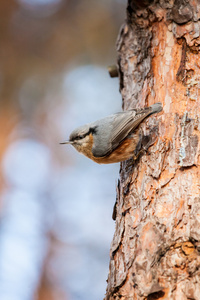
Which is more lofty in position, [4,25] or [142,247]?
[4,25]

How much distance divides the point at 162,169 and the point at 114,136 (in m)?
0.73

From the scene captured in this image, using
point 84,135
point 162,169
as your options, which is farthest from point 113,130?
point 162,169

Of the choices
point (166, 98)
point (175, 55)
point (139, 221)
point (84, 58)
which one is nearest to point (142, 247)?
point (139, 221)

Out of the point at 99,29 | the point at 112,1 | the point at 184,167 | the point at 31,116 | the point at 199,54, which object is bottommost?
the point at 184,167

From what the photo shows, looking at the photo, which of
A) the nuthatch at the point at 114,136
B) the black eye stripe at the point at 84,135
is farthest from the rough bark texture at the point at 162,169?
the black eye stripe at the point at 84,135

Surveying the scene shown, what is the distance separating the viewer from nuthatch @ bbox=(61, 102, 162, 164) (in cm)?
269

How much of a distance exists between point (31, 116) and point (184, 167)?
3861mm

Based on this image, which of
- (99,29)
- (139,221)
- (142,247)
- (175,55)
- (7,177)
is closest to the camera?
(142,247)

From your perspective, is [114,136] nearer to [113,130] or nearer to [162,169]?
[113,130]

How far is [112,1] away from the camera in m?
5.66

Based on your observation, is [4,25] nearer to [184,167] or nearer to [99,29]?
[99,29]

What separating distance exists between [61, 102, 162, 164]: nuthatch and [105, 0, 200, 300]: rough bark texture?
4.5 inches

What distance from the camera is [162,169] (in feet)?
7.48

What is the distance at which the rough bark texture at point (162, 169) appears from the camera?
72.1 inches
